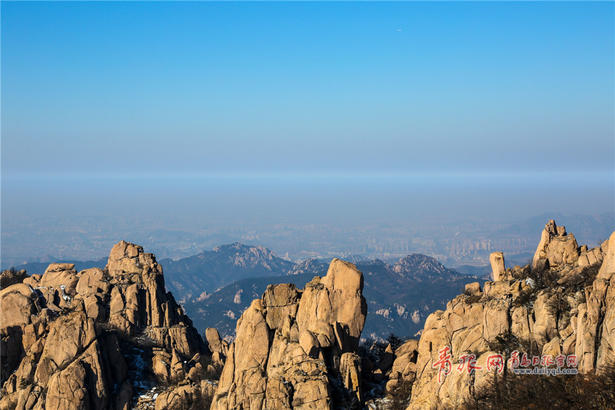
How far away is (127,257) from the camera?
7112cm

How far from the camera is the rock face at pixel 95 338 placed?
2019 inches

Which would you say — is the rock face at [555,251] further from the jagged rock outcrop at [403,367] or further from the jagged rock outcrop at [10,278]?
the jagged rock outcrop at [10,278]

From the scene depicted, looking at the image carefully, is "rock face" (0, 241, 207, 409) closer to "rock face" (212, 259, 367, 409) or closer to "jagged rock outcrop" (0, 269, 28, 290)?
"jagged rock outcrop" (0, 269, 28, 290)

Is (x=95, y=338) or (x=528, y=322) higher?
(x=528, y=322)

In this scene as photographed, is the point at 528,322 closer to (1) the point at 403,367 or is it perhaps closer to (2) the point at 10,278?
(1) the point at 403,367

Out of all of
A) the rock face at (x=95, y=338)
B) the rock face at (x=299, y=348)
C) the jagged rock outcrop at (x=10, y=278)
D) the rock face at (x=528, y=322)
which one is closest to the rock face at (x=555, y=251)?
the rock face at (x=528, y=322)

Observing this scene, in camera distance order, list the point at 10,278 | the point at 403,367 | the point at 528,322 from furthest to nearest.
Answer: the point at 10,278
the point at 403,367
the point at 528,322

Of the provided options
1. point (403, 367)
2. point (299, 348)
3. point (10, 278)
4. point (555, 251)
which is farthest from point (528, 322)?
point (10, 278)

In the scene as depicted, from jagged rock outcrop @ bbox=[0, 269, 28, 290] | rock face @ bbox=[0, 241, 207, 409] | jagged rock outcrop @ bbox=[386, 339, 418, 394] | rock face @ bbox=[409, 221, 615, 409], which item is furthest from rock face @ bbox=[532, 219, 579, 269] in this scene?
jagged rock outcrop @ bbox=[0, 269, 28, 290]

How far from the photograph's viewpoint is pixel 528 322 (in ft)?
127

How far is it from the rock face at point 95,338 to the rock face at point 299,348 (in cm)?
769

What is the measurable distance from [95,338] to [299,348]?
20811 mm

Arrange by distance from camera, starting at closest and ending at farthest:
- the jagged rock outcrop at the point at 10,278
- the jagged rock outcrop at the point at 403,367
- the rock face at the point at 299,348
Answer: the rock face at the point at 299,348, the jagged rock outcrop at the point at 403,367, the jagged rock outcrop at the point at 10,278

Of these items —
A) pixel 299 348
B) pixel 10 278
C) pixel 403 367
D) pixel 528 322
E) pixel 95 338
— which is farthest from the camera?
pixel 10 278
